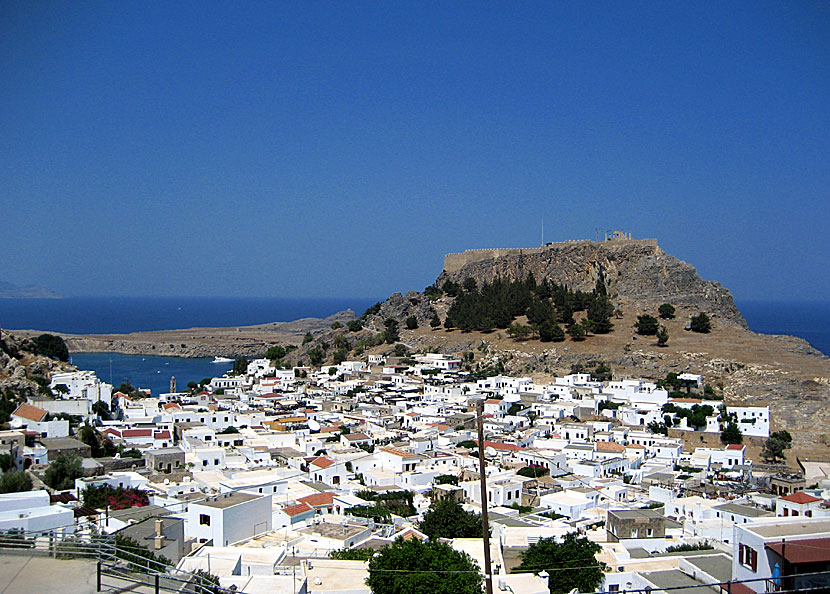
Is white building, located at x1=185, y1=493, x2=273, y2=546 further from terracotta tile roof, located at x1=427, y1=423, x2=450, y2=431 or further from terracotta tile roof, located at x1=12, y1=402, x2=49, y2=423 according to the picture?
terracotta tile roof, located at x1=427, y1=423, x2=450, y2=431

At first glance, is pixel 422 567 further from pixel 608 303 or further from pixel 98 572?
pixel 608 303

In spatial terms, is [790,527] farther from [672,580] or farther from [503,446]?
[503,446]

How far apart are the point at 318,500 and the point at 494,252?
3644 cm

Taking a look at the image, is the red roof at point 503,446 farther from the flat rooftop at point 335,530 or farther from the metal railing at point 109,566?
the metal railing at point 109,566

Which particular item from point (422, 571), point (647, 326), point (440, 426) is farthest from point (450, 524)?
point (647, 326)

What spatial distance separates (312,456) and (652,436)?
10519 millimetres

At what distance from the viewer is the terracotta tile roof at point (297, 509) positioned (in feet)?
42.7

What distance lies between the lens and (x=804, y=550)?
6.02 m

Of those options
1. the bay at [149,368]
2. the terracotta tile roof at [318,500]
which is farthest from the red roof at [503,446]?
the bay at [149,368]

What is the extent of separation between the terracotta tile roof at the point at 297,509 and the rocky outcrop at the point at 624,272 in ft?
96.8

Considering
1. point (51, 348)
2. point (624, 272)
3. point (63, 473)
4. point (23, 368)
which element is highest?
point (624, 272)

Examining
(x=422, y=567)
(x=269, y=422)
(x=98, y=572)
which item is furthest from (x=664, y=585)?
(x=269, y=422)

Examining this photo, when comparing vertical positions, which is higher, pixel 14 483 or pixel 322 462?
pixel 14 483

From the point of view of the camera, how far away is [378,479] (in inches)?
712
